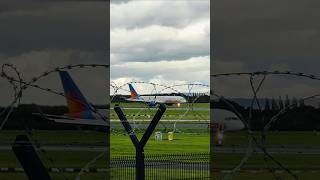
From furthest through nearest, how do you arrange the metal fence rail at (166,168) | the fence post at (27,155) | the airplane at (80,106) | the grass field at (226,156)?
1. the metal fence rail at (166,168)
2. the grass field at (226,156)
3. the fence post at (27,155)
4. the airplane at (80,106)

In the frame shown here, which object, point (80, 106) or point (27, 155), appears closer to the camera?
point (27, 155)

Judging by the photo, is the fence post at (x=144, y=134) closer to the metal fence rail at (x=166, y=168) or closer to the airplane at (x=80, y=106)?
the airplane at (x=80, y=106)

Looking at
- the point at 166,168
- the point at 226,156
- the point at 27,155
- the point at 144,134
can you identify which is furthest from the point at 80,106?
the point at 166,168

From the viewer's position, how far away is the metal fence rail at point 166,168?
12.8 meters

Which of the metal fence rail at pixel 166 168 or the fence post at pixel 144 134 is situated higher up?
the fence post at pixel 144 134

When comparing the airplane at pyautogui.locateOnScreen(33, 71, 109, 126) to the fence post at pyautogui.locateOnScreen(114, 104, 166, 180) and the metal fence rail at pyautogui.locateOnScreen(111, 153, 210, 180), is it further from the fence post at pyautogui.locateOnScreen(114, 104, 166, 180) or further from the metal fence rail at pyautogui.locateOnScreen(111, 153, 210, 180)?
the metal fence rail at pyautogui.locateOnScreen(111, 153, 210, 180)

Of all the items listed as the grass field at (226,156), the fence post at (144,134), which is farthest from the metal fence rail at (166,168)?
the fence post at (144,134)

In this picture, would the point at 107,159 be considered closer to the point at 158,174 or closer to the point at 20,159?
the point at 20,159

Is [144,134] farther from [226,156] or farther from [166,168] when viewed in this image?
→ [166,168]

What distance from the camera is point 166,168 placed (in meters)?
14.7

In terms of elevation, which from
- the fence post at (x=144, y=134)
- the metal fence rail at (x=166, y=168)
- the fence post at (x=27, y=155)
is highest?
the fence post at (x=144, y=134)

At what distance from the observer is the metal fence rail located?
12.8 meters

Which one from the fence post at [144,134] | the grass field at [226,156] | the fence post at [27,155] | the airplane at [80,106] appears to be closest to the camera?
the fence post at [144,134]

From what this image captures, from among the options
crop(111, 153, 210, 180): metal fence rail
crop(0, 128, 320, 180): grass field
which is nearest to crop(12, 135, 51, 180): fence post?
crop(0, 128, 320, 180): grass field
